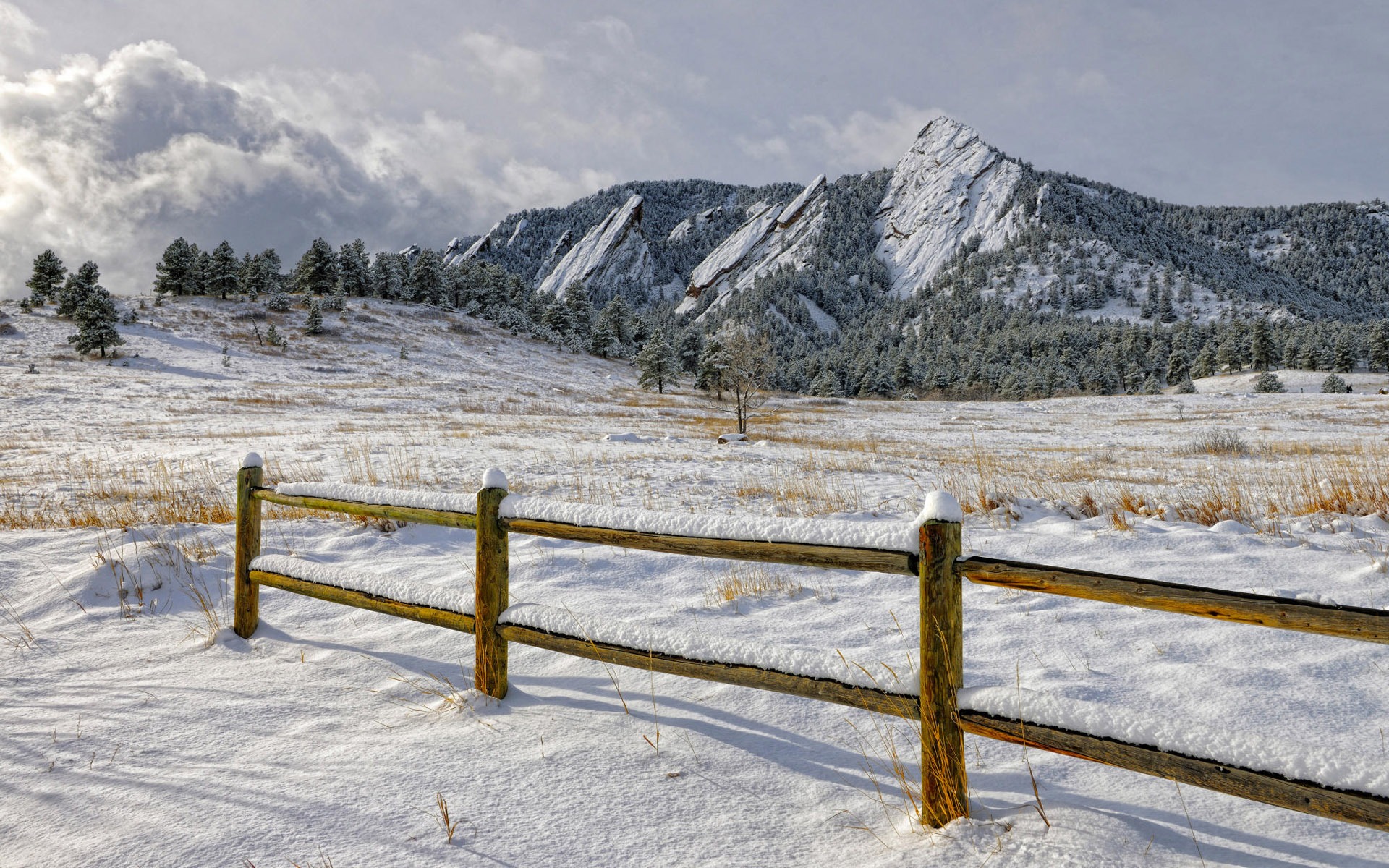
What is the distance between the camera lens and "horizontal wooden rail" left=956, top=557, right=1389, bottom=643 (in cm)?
182

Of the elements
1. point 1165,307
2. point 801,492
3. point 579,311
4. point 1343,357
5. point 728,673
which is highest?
point 1165,307

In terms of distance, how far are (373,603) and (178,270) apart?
9094cm

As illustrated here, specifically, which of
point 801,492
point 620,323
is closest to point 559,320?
point 620,323

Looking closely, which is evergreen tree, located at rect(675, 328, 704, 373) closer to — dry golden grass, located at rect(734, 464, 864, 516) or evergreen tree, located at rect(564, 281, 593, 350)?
evergreen tree, located at rect(564, 281, 593, 350)

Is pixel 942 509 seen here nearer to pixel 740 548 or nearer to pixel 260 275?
pixel 740 548

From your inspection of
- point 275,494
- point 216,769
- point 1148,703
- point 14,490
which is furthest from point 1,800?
point 14,490

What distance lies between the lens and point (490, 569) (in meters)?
3.66

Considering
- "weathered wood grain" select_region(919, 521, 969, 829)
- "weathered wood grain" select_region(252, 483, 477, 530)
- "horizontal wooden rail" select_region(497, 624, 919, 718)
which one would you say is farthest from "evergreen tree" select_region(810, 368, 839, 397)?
"weathered wood grain" select_region(919, 521, 969, 829)

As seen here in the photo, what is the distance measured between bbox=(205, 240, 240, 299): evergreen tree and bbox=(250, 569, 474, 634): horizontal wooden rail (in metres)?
80.6

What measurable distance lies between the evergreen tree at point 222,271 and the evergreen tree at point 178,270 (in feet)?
18.4

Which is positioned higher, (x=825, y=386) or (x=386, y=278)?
(x=386, y=278)

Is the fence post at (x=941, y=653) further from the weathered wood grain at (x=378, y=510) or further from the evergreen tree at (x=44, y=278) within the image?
the evergreen tree at (x=44, y=278)

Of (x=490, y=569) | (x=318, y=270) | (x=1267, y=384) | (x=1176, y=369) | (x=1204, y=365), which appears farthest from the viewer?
(x=1204, y=365)

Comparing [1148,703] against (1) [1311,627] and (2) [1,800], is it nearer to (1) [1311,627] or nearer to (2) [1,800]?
(1) [1311,627]
